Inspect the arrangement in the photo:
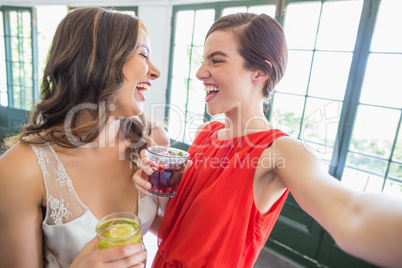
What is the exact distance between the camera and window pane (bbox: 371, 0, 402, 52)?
1.92m

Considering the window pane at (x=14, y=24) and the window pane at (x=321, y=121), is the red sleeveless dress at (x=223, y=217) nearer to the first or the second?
the window pane at (x=321, y=121)

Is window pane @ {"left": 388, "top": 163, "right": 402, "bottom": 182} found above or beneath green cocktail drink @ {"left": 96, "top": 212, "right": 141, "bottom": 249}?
beneath

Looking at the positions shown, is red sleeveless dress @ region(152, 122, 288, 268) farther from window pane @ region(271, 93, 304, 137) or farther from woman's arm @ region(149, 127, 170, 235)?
window pane @ region(271, 93, 304, 137)

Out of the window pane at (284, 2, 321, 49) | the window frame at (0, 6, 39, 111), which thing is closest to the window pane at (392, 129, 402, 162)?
the window pane at (284, 2, 321, 49)

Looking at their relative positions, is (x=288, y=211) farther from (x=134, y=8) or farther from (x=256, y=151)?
(x=134, y=8)

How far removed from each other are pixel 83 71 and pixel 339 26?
7.40 feet

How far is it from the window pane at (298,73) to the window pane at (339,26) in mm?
163

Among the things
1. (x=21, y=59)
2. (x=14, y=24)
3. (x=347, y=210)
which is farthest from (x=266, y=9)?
(x=14, y=24)

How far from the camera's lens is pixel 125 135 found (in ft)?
4.25

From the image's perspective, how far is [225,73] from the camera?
39.3 inches

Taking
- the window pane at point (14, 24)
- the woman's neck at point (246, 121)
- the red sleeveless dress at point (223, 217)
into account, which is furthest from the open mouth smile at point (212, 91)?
the window pane at point (14, 24)

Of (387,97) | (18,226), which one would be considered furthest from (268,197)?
(387,97)

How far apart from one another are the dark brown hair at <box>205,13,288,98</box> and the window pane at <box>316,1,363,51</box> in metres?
1.55

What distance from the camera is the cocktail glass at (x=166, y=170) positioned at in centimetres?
87
